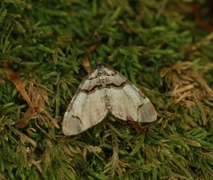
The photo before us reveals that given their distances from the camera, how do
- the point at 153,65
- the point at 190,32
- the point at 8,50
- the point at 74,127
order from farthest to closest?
the point at 190,32, the point at 153,65, the point at 8,50, the point at 74,127

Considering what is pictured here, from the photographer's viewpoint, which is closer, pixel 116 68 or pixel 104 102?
pixel 104 102

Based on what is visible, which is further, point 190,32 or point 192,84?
point 190,32

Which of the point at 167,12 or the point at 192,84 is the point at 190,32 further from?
the point at 192,84

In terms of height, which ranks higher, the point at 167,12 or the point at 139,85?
the point at 167,12

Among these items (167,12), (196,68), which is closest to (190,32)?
(167,12)
